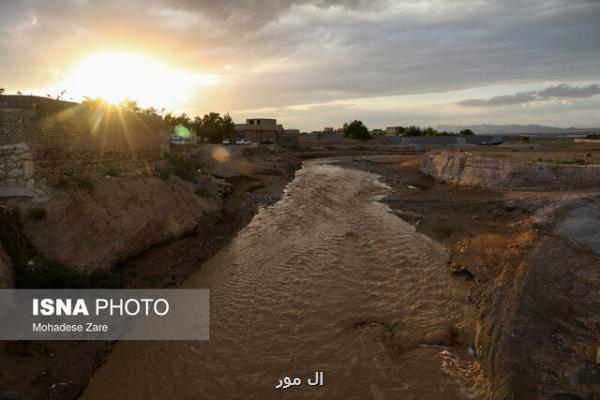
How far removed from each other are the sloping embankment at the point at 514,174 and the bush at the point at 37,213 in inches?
847

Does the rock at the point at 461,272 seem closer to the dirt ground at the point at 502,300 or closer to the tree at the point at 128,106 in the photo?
the dirt ground at the point at 502,300

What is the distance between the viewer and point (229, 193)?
22062 millimetres

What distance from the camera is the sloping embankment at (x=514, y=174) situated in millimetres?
17391

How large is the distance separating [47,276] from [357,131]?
75.4 metres

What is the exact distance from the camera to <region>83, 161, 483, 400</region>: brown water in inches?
255

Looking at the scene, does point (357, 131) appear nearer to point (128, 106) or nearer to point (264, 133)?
point (264, 133)

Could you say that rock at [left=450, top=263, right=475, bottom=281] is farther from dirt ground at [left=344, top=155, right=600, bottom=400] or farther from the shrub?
the shrub

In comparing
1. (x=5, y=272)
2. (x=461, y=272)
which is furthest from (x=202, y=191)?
(x=461, y=272)

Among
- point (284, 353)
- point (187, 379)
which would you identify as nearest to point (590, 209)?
point (284, 353)

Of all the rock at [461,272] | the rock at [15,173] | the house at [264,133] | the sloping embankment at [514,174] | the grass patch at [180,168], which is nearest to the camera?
the rock at [15,173]

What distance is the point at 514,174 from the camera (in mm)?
20156

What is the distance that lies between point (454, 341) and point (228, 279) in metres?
6.71

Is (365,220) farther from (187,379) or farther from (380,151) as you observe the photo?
(380,151)

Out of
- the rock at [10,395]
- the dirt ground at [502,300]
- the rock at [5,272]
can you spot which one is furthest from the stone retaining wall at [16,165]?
the rock at [10,395]
